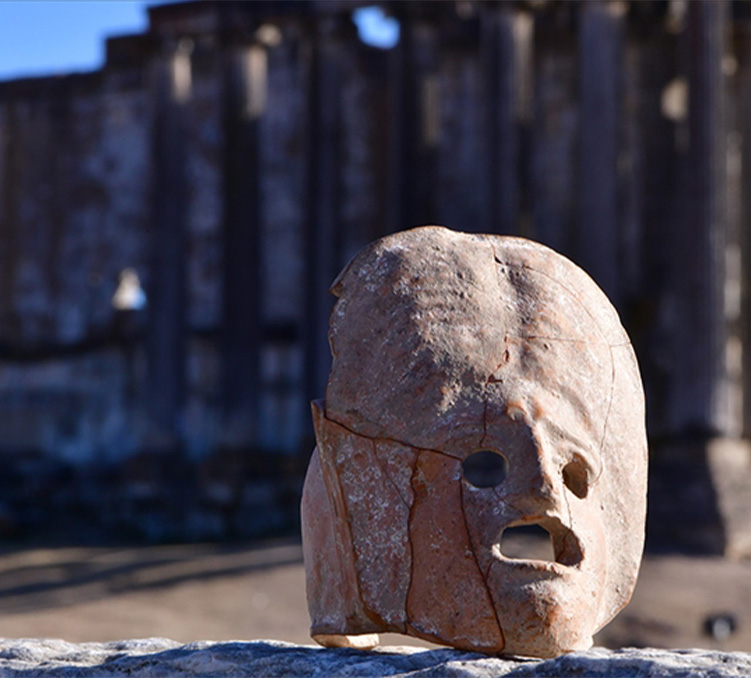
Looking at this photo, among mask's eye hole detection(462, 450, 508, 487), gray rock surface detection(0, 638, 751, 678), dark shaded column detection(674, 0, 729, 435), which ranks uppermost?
dark shaded column detection(674, 0, 729, 435)

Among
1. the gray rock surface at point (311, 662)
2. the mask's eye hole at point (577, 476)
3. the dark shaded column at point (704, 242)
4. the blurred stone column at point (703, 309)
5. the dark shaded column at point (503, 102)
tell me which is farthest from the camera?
the dark shaded column at point (503, 102)

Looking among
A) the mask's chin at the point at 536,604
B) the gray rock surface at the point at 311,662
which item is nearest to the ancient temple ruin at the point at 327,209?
the mask's chin at the point at 536,604

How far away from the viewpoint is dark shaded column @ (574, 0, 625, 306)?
12.0m

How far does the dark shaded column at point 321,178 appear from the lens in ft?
43.0

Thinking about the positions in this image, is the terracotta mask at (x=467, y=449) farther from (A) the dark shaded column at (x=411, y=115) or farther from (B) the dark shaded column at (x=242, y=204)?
(B) the dark shaded column at (x=242, y=204)

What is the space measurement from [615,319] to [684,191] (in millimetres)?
8997

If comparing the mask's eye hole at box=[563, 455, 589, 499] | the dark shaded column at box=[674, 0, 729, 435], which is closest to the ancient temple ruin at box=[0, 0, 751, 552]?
the dark shaded column at box=[674, 0, 729, 435]

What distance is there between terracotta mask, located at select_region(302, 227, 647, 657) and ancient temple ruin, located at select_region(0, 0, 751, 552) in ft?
26.5

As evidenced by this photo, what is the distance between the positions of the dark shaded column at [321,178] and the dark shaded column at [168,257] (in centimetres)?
170

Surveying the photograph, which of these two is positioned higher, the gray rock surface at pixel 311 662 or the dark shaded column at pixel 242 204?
the dark shaded column at pixel 242 204

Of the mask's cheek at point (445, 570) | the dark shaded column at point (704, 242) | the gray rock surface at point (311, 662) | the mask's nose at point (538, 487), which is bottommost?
the gray rock surface at point (311, 662)

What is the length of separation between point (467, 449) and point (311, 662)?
671 millimetres

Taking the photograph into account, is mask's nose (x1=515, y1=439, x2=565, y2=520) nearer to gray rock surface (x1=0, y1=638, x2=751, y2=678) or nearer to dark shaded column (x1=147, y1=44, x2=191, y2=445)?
gray rock surface (x1=0, y1=638, x2=751, y2=678)

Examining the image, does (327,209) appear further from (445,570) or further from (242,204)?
(445,570)
